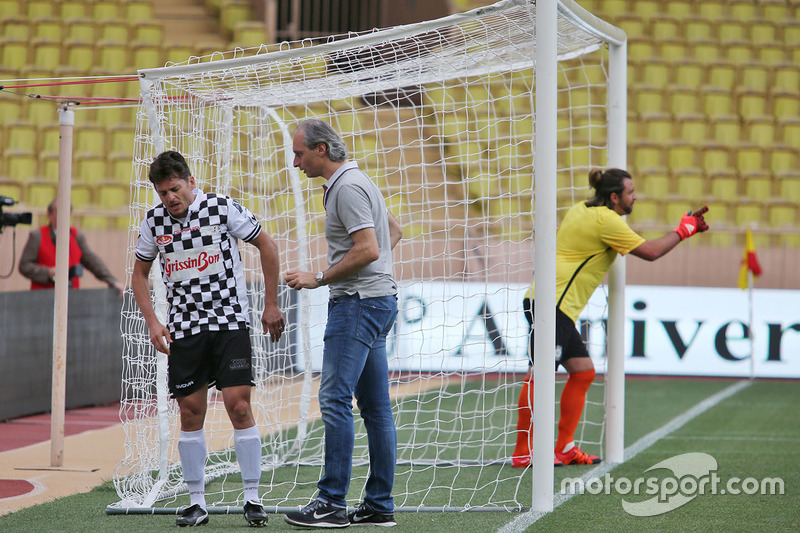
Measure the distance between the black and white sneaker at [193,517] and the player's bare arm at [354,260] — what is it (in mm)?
1197

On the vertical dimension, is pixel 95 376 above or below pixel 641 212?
below

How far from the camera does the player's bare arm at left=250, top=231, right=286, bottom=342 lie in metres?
4.51

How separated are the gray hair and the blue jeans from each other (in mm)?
666

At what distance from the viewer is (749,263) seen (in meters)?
12.8

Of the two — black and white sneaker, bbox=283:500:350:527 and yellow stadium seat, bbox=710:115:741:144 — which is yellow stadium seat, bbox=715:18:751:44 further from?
black and white sneaker, bbox=283:500:350:527

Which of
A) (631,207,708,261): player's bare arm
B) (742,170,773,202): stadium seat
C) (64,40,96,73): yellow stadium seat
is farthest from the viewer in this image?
(64,40,96,73): yellow stadium seat

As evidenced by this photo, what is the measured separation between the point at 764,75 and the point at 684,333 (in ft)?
19.6

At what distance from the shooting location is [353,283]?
178 inches

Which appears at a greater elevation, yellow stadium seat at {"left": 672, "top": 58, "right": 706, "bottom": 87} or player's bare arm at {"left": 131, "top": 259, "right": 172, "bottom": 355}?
yellow stadium seat at {"left": 672, "top": 58, "right": 706, "bottom": 87}

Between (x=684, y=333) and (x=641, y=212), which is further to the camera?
(x=641, y=212)

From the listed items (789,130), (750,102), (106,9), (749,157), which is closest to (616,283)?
(749,157)

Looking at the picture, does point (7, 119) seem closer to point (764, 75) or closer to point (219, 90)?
point (219, 90)

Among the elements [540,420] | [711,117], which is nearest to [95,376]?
[540,420]

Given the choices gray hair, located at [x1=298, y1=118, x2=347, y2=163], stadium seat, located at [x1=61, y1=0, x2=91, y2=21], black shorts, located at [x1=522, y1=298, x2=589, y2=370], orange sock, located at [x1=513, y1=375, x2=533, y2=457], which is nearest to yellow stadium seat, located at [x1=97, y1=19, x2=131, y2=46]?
stadium seat, located at [x1=61, y1=0, x2=91, y2=21]
